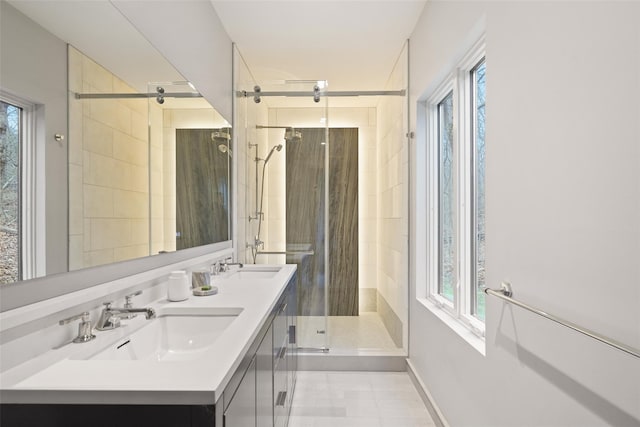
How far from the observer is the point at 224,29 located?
2682mm

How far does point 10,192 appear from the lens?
0.86 m

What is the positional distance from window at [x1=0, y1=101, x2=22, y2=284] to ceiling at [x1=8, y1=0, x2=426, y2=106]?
0.30m

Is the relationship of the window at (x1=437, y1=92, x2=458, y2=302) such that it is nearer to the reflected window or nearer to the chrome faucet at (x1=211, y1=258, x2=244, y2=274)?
the reflected window

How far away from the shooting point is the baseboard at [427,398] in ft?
6.65

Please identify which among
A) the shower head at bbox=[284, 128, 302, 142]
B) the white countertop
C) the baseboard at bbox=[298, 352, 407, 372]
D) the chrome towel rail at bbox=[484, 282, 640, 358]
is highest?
the shower head at bbox=[284, 128, 302, 142]

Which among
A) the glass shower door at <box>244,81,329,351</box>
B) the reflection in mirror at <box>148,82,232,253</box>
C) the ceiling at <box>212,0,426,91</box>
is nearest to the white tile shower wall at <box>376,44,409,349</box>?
the ceiling at <box>212,0,426,91</box>

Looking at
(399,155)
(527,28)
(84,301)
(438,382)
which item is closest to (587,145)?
(527,28)

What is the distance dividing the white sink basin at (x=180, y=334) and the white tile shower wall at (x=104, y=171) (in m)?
0.29

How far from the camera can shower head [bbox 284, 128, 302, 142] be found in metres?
3.09

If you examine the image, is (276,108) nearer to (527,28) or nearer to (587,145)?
(527,28)

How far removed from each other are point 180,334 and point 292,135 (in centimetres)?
211

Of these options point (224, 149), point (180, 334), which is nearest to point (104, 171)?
point (180, 334)

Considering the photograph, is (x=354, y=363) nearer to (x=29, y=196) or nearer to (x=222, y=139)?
(x=222, y=139)

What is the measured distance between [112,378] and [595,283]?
3.74 ft
